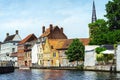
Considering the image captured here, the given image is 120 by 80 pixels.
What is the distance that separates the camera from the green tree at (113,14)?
8431cm

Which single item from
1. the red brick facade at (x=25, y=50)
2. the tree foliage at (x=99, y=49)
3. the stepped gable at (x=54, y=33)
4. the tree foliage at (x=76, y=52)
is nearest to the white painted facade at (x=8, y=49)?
the red brick facade at (x=25, y=50)

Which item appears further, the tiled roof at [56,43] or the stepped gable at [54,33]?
the stepped gable at [54,33]

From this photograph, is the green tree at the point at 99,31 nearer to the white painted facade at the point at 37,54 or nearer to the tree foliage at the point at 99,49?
the tree foliage at the point at 99,49

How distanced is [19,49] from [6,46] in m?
17.9

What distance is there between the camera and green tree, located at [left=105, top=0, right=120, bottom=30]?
84312 millimetres

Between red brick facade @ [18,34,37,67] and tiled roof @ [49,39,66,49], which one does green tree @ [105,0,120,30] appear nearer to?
tiled roof @ [49,39,66,49]

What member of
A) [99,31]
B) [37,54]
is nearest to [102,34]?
[99,31]

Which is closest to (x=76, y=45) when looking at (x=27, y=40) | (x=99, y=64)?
(x=99, y=64)

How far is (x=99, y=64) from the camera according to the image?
7531cm

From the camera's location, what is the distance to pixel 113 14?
84.1 m

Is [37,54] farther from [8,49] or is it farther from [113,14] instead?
[113,14]

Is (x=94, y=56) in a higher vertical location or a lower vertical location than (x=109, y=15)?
lower

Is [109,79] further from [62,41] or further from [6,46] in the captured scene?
[6,46]

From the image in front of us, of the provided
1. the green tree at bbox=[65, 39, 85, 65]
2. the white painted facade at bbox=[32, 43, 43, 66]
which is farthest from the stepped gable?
the green tree at bbox=[65, 39, 85, 65]
